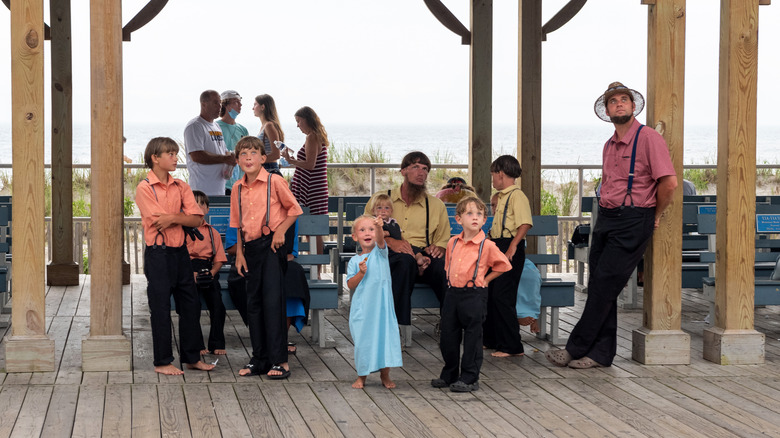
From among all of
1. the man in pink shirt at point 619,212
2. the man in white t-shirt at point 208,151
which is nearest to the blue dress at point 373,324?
the man in pink shirt at point 619,212

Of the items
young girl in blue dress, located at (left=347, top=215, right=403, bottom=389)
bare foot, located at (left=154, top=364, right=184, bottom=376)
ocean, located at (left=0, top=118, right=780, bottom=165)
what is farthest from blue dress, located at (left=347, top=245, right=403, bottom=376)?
ocean, located at (left=0, top=118, right=780, bottom=165)

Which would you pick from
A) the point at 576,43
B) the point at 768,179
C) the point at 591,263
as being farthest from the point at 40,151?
the point at 576,43

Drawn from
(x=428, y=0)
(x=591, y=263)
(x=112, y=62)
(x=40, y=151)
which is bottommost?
(x=591, y=263)

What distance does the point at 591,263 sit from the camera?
5.88 meters

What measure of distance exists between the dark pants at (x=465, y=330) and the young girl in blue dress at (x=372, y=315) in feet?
0.84

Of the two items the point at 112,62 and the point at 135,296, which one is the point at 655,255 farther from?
the point at 135,296

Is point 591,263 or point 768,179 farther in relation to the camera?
point 768,179

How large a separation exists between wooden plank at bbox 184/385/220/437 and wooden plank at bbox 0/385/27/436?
2.51 feet

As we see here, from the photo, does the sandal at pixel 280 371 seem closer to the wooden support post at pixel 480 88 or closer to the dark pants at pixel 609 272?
the dark pants at pixel 609 272

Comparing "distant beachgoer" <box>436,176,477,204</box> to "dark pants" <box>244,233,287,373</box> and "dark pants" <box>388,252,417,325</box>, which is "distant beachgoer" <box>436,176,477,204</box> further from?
"dark pants" <box>244,233,287,373</box>

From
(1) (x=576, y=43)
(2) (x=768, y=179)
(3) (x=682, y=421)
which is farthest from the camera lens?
(1) (x=576, y=43)

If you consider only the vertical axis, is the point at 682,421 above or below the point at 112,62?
below

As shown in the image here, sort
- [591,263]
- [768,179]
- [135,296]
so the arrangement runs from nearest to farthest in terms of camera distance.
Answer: [591,263] < [135,296] < [768,179]

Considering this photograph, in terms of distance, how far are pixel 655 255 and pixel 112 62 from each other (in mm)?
3211
